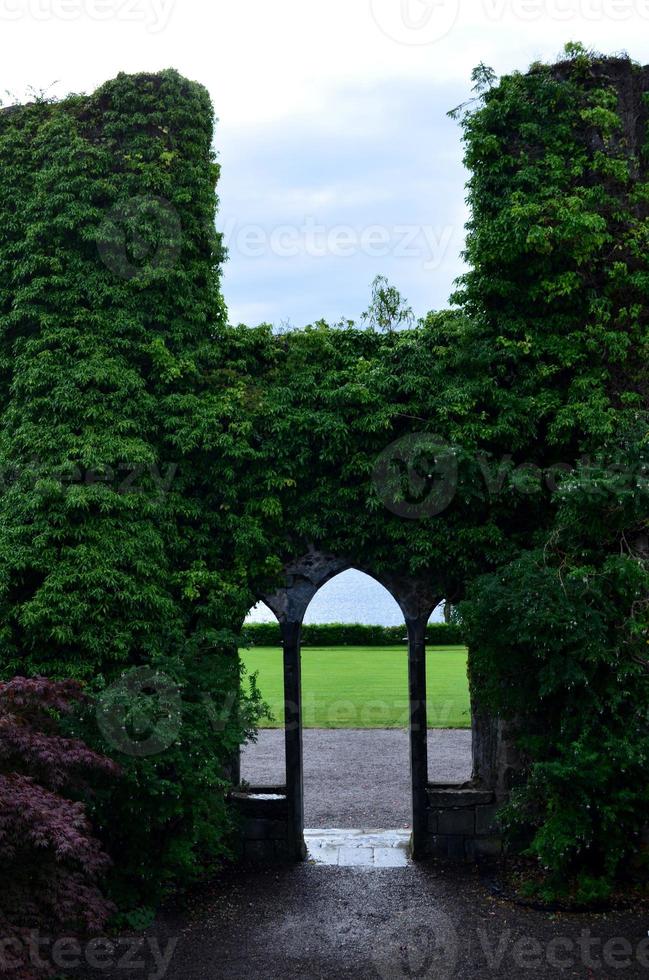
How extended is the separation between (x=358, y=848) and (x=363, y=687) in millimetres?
11766

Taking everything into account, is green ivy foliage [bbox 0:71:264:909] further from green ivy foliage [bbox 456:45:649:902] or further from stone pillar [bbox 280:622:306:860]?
green ivy foliage [bbox 456:45:649:902]

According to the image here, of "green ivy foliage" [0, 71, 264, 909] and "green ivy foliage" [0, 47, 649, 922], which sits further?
"green ivy foliage" [0, 47, 649, 922]

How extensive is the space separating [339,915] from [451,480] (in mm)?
4424

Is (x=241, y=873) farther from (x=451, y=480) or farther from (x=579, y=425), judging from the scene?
(x=579, y=425)

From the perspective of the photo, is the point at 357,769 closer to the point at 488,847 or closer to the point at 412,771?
the point at 412,771

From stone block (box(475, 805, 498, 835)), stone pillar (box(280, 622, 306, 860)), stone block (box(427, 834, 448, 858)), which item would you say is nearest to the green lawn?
stone pillar (box(280, 622, 306, 860))

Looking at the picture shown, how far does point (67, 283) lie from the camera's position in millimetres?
10336

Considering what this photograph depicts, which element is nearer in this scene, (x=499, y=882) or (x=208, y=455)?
(x=499, y=882)

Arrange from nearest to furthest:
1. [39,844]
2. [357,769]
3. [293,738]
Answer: [39,844], [293,738], [357,769]

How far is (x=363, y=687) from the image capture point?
73.3 ft

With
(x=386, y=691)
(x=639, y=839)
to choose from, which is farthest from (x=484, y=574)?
(x=386, y=691)

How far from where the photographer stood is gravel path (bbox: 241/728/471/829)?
12.1 metres

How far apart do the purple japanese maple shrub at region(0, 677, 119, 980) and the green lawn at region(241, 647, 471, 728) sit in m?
8.51

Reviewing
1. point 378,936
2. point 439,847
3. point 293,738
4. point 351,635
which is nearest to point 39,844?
point 378,936
